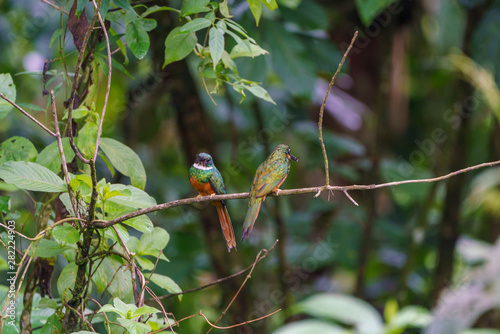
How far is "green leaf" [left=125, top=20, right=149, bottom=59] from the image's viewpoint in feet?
4.77

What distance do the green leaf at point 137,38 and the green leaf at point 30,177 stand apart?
42 cm

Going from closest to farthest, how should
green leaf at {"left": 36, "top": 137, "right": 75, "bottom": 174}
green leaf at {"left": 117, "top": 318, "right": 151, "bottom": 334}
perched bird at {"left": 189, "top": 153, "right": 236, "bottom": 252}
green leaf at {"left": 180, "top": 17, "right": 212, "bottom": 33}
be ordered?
green leaf at {"left": 117, "top": 318, "right": 151, "bottom": 334} → green leaf at {"left": 180, "top": 17, "right": 212, "bottom": 33} → green leaf at {"left": 36, "top": 137, "right": 75, "bottom": 174} → perched bird at {"left": 189, "top": 153, "right": 236, "bottom": 252}

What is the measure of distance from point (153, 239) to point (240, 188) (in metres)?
2.64

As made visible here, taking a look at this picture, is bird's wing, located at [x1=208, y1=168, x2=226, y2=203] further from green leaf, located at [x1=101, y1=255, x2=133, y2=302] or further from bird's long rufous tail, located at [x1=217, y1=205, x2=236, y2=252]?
green leaf, located at [x1=101, y1=255, x2=133, y2=302]

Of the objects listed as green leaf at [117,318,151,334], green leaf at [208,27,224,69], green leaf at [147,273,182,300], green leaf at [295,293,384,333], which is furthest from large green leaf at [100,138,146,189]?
green leaf at [295,293,384,333]

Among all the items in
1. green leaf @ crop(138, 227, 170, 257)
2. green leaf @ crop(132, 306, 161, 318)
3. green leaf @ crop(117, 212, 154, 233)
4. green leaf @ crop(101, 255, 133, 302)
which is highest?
green leaf @ crop(117, 212, 154, 233)

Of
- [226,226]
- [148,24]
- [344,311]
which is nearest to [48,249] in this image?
→ [226,226]

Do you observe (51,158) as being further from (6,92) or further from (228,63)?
(228,63)

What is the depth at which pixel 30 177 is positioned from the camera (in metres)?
1.25

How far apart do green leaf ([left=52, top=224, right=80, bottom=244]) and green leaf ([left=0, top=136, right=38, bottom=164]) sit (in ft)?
1.18

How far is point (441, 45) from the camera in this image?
167 inches

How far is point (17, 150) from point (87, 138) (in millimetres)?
252

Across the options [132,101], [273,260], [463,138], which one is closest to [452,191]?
[463,138]

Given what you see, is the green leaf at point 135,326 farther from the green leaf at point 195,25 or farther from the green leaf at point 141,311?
the green leaf at point 195,25
